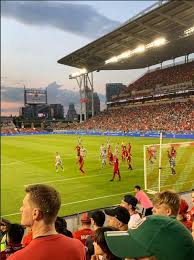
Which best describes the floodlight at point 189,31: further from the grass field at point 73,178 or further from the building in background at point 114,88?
the building in background at point 114,88

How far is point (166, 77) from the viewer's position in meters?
24.0

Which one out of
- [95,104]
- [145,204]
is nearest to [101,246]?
[145,204]

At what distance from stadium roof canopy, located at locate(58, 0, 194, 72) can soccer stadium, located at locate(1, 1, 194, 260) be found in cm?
7

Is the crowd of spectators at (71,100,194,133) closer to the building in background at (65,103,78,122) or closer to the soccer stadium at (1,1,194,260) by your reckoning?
the soccer stadium at (1,1,194,260)

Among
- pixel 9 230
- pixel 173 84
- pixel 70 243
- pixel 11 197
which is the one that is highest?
pixel 173 84

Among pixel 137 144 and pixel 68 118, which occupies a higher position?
pixel 68 118

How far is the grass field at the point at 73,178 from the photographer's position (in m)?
14.2

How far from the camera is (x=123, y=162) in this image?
883 inches

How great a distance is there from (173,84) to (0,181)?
12043 mm

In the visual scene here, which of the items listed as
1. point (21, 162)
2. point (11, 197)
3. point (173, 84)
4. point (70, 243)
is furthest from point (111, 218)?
point (21, 162)

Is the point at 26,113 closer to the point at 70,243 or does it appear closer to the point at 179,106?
the point at 179,106

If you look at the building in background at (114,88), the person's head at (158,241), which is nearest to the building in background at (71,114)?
the building in background at (114,88)

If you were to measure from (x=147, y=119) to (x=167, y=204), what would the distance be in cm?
2290

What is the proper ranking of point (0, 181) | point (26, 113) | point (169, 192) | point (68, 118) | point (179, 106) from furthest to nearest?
1. point (26, 113)
2. point (68, 118)
3. point (179, 106)
4. point (0, 181)
5. point (169, 192)
